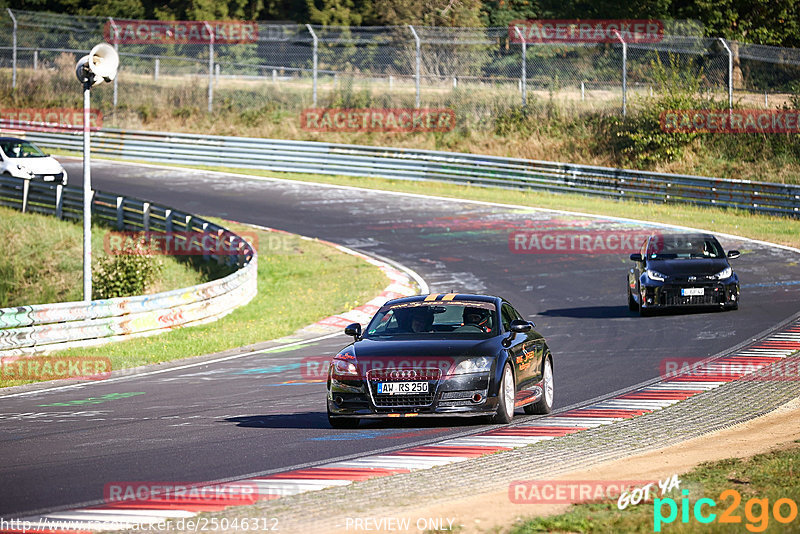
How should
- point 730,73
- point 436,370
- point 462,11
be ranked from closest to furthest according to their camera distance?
point 436,370 < point 730,73 < point 462,11

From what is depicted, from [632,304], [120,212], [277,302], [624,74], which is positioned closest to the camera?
[632,304]

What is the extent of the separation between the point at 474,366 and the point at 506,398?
0.59 meters

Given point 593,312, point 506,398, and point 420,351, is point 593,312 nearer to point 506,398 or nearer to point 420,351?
point 506,398

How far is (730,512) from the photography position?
7.09m

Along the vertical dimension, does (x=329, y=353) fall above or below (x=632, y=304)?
below

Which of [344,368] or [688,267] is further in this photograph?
[688,267]

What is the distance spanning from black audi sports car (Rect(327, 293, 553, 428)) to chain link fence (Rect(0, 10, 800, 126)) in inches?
1062

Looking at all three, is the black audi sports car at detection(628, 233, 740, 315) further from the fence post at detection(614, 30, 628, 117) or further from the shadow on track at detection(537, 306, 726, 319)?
the fence post at detection(614, 30, 628, 117)

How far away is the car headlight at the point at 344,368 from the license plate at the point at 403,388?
0.33m

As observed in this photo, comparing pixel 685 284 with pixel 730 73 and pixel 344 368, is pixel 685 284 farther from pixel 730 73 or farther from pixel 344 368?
pixel 730 73

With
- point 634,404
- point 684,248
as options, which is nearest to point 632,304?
point 684,248

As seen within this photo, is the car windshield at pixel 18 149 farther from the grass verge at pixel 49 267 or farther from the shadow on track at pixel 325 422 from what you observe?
the shadow on track at pixel 325 422

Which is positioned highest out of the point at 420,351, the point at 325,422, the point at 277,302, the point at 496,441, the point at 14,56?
the point at 14,56

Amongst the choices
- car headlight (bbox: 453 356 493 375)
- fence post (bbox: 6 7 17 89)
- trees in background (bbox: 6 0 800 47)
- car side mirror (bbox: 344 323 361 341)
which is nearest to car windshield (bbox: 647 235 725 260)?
car side mirror (bbox: 344 323 361 341)
